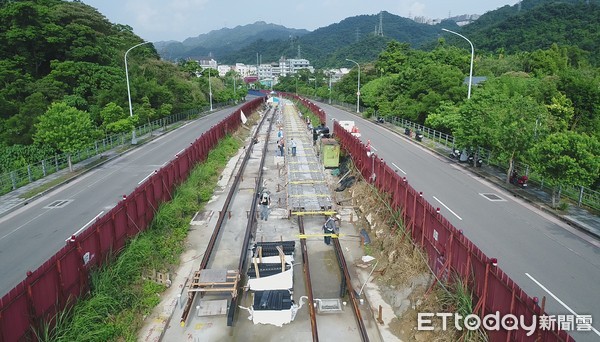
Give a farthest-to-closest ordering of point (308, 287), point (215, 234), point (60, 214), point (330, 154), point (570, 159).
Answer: point (330, 154)
point (60, 214)
point (570, 159)
point (215, 234)
point (308, 287)

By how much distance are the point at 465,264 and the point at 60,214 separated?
1827 cm

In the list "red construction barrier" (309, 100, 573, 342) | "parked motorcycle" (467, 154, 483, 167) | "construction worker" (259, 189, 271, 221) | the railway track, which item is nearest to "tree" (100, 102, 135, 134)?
the railway track

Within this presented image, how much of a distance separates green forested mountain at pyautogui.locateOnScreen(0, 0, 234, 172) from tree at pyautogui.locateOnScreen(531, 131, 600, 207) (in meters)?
29.1

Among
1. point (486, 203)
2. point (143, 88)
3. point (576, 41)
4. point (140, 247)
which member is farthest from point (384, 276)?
point (576, 41)

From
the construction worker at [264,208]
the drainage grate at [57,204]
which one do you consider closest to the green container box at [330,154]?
the construction worker at [264,208]

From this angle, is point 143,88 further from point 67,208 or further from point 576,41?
point 576,41

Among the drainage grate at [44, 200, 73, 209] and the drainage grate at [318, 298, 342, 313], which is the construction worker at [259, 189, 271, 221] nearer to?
the drainage grate at [318, 298, 342, 313]

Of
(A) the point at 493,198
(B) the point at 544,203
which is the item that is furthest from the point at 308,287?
(B) the point at 544,203

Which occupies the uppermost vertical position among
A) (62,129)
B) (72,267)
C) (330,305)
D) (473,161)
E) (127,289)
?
(62,129)

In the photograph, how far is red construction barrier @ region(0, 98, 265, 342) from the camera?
872 cm

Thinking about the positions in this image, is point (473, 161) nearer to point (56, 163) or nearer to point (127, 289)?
point (127, 289)

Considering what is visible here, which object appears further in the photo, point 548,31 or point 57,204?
point 548,31

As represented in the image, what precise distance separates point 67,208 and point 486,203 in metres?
20.8

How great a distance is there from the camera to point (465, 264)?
1082cm
